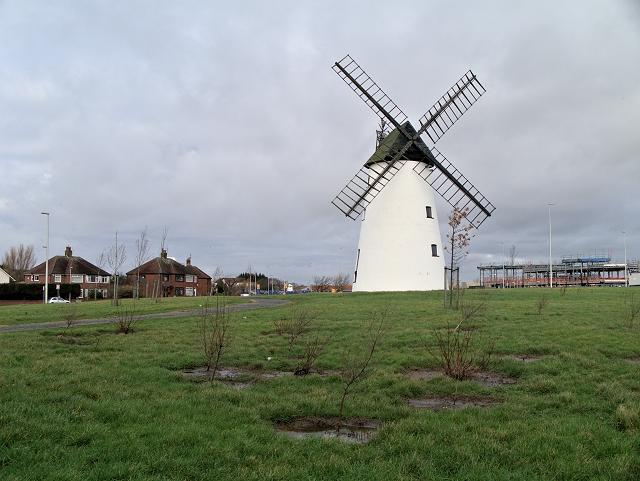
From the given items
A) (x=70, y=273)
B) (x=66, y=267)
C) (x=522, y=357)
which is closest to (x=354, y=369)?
(x=522, y=357)

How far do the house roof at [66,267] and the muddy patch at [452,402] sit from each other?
253ft

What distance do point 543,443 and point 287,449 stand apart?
298cm

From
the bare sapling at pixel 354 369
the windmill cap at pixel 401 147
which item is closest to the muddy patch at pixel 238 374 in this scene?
the bare sapling at pixel 354 369

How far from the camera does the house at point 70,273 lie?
76.4 metres

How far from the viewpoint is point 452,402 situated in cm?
788

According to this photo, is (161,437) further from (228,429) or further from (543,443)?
(543,443)

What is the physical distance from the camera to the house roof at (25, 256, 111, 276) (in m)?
76.8

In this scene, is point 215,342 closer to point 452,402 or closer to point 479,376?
point 452,402

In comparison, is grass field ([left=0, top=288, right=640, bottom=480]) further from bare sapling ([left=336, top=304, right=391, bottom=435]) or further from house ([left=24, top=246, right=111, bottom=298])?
house ([left=24, top=246, right=111, bottom=298])

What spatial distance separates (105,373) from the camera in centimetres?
898

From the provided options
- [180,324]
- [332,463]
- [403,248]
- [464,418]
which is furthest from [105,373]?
[403,248]

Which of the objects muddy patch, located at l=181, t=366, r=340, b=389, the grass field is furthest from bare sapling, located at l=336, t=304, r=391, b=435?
muddy patch, located at l=181, t=366, r=340, b=389

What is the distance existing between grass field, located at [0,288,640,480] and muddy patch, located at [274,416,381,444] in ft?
0.58

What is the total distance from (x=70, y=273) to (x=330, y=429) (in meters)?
80.5
